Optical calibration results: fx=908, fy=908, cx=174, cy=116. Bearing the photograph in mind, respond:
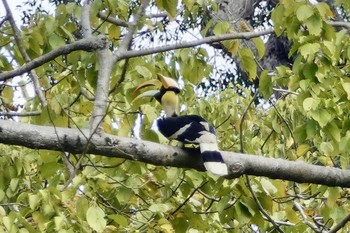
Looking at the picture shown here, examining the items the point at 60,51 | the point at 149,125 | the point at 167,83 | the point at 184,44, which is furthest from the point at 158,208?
the point at 60,51

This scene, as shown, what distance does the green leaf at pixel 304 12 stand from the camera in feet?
9.04

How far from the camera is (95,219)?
2400mm

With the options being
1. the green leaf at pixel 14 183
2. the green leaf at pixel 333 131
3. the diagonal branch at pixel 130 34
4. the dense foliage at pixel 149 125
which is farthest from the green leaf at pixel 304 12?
the green leaf at pixel 14 183

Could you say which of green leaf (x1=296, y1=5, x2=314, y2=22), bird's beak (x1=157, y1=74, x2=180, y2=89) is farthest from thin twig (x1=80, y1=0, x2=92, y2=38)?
green leaf (x1=296, y1=5, x2=314, y2=22)

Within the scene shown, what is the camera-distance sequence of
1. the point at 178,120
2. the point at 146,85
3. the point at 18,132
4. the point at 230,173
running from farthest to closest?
1. the point at 146,85
2. the point at 178,120
3. the point at 230,173
4. the point at 18,132

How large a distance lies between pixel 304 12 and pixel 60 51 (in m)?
0.78

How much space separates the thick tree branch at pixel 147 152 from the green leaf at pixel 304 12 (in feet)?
1.60

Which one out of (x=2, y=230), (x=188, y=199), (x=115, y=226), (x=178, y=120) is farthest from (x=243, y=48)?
(x=2, y=230)

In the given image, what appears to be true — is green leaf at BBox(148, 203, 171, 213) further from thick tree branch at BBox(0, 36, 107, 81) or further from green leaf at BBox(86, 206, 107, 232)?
thick tree branch at BBox(0, 36, 107, 81)

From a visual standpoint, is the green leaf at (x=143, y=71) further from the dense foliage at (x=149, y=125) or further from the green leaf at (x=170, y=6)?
the green leaf at (x=170, y=6)

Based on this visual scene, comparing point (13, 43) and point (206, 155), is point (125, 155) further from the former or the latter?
point (13, 43)

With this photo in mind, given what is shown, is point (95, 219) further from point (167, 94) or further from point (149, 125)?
point (167, 94)

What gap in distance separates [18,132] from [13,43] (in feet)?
3.24

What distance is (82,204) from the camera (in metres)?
2.53
